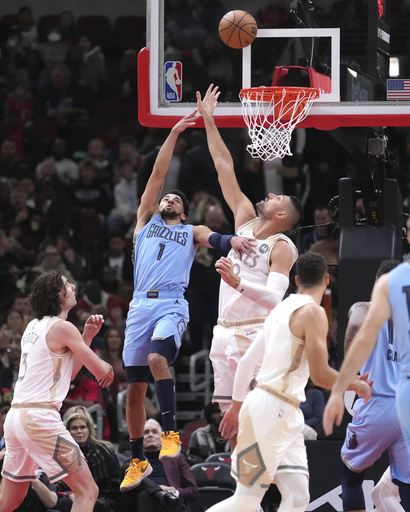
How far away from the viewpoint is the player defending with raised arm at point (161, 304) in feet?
29.4

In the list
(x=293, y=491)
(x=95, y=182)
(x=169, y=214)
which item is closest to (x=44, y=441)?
(x=293, y=491)

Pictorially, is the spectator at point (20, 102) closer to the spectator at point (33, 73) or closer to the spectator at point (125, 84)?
the spectator at point (33, 73)

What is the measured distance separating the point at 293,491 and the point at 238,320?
231cm

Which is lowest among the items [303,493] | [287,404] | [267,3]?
[303,493]

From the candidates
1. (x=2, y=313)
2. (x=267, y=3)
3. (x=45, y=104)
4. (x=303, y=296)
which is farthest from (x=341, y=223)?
(x=45, y=104)

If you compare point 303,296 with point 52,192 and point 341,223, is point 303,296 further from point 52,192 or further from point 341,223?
point 52,192

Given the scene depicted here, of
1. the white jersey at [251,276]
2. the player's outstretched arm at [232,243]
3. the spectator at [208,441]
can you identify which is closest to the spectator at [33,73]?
the spectator at [208,441]

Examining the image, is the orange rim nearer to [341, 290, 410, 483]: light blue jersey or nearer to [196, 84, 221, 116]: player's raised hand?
[196, 84, 221, 116]: player's raised hand

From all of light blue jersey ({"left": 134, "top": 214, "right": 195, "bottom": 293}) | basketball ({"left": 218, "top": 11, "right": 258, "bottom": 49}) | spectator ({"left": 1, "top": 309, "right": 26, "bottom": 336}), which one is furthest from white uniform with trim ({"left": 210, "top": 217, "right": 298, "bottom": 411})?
spectator ({"left": 1, "top": 309, "right": 26, "bottom": 336})

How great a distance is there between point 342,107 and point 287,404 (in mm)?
3546

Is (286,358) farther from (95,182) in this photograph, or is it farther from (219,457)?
(95,182)

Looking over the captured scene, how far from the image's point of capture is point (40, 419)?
807 cm

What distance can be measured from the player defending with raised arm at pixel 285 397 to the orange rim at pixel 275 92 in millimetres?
2685

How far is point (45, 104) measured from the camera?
17.0 metres
